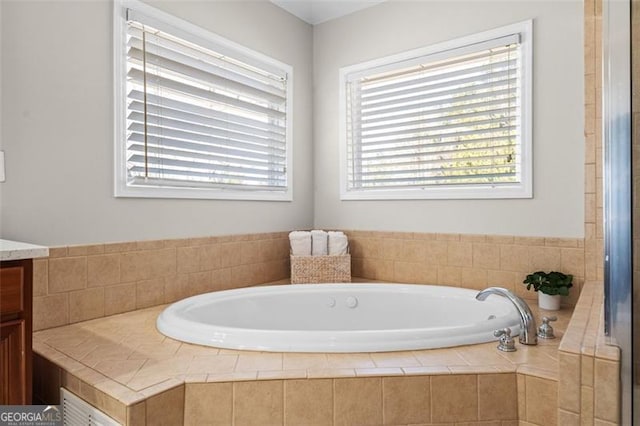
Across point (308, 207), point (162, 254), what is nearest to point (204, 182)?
point (162, 254)

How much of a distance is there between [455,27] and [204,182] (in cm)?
192

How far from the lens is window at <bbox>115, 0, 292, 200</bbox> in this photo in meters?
2.19

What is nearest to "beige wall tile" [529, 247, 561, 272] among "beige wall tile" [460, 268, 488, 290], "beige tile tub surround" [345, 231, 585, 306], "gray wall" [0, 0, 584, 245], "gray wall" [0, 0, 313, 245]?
"beige tile tub surround" [345, 231, 585, 306]

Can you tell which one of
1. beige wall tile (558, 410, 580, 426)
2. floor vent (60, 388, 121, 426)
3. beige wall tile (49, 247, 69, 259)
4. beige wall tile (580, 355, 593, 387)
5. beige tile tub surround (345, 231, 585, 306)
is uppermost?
beige wall tile (49, 247, 69, 259)

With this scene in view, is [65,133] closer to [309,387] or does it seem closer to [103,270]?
[103,270]

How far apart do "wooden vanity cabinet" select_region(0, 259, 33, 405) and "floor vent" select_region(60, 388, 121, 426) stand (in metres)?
0.13

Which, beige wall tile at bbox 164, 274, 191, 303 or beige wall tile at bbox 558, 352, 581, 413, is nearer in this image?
beige wall tile at bbox 558, 352, 581, 413

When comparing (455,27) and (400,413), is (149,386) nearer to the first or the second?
(400,413)

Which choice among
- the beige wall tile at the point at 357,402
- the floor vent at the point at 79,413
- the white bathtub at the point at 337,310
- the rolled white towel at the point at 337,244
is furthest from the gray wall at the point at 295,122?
the beige wall tile at the point at 357,402

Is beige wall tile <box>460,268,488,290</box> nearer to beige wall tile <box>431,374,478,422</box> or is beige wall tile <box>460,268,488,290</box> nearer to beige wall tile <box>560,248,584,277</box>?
beige wall tile <box>560,248,584,277</box>

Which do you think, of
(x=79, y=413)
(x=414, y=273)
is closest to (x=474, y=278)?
(x=414, y=273)

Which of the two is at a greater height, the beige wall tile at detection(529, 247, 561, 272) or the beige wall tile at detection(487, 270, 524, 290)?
the beige wall tile at detection(529, 247, 561, 272)

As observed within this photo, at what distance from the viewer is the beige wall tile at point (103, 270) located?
203 centimetres

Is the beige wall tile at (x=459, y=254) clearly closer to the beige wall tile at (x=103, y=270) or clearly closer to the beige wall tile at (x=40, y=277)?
the beige wall tile at (x=103, y=270)
